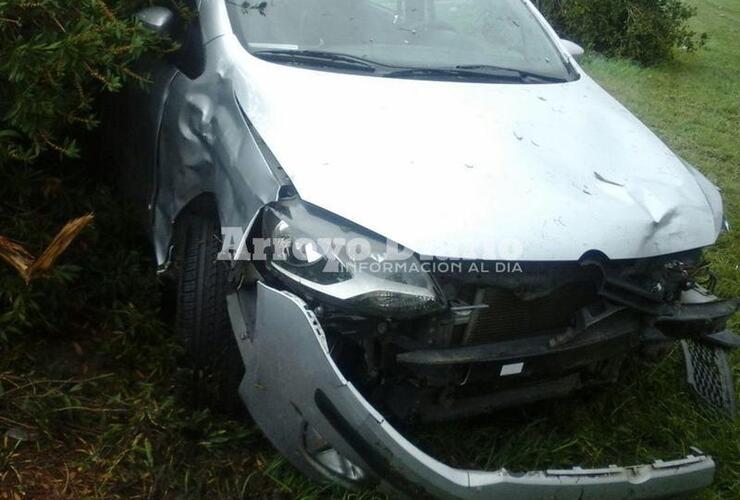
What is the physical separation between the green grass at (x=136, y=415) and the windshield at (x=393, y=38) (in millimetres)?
970

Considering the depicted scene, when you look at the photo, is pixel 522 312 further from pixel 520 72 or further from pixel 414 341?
pixel 520 72

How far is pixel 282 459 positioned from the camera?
8.38 feet

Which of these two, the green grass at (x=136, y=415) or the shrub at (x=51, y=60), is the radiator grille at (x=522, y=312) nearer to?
the green grass at (x=136, y=415)

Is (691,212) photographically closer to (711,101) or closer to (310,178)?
(310,178)

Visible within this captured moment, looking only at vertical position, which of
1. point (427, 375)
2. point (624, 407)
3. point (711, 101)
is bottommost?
point (711, 101)

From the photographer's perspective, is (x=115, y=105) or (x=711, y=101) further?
(x=711, y=101)

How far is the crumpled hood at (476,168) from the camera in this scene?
2184 millimetres

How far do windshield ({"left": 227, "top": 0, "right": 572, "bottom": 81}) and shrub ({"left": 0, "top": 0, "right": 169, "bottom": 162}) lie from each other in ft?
1.53

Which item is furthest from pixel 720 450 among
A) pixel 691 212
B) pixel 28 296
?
pixel 28 296

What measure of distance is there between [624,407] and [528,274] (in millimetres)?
1134

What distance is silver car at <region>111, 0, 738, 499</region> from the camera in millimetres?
2115

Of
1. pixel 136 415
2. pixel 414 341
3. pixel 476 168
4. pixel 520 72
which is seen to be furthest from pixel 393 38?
pixel 136 415

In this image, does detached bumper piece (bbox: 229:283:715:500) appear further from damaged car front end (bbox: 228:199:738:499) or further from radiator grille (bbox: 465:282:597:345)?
radiator grille (bbox: 465:282:597:345)

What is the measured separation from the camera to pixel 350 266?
2121 millimetres
